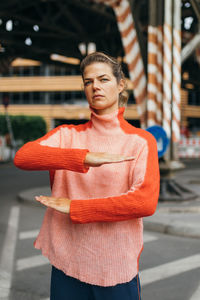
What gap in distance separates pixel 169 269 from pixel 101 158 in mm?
3022

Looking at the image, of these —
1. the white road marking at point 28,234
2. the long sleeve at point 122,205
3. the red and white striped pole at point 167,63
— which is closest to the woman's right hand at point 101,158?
the long sleeve at point 122,205

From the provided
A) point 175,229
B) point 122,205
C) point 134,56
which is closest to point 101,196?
point 122,205

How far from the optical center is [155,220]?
6.24 meters

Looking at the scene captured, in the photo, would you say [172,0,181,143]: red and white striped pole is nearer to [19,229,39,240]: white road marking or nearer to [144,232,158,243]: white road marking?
[144,232,158,243]: white road marking

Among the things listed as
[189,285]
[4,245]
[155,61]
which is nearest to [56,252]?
[189,285]

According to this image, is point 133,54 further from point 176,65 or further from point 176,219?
point 176,219

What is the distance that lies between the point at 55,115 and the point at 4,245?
4800cm

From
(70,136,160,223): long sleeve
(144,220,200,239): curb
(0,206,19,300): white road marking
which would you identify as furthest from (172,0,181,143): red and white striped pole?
(70,136,160,223): long sleeve

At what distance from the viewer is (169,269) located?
4.27m

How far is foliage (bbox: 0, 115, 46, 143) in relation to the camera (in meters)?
38.3

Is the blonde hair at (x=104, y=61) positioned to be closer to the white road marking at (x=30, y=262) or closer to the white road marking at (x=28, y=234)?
the white road marking at (x=30, y=262)

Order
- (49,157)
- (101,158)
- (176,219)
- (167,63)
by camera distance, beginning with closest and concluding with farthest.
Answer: (101,158)
(49,157)
(176,219)
(167,63)

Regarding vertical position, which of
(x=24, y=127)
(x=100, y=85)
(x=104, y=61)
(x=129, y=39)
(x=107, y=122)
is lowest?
(x=107, y=122)

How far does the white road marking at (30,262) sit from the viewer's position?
4.33m
